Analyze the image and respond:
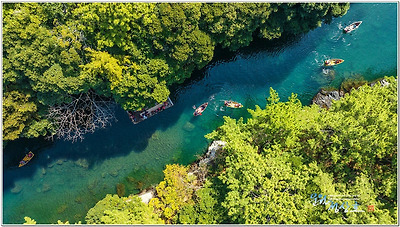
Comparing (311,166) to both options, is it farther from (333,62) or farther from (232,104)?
(333,62)

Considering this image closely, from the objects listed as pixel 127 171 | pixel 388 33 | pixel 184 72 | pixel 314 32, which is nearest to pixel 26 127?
pixel 127 171

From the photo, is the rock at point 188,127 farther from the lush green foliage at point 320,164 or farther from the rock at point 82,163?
the rock at point 82,163

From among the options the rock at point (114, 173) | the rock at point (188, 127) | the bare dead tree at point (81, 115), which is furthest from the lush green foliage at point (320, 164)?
the bare dead tree at point (81, 115)

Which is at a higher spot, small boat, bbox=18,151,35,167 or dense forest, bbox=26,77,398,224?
small boat, bbox=18,151,35,167

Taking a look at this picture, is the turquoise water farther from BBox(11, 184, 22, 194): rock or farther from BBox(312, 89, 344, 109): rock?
BBox(312, 89, 344, 109): rock

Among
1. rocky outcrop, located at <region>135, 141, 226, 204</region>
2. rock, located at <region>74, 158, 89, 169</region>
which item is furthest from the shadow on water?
rocky outcrop, located at <region>135, 141, 226, 204</region>

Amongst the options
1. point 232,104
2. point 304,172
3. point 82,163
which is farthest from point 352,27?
point 82,163

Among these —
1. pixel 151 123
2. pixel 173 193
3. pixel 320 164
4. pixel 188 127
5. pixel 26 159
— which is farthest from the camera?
pixel 188 127

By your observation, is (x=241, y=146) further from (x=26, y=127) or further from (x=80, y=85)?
(x=26, y=127)

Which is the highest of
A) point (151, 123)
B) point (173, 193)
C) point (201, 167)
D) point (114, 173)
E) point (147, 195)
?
point (151, 123)
